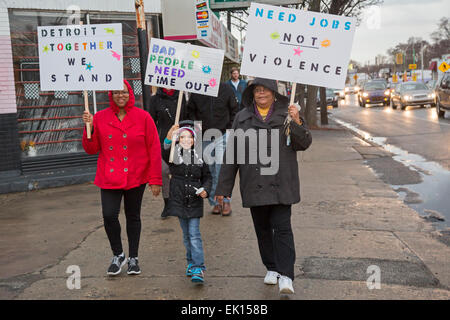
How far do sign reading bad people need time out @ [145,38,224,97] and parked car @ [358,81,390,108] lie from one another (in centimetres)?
3221

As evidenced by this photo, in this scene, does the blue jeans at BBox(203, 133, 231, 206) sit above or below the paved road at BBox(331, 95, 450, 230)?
above

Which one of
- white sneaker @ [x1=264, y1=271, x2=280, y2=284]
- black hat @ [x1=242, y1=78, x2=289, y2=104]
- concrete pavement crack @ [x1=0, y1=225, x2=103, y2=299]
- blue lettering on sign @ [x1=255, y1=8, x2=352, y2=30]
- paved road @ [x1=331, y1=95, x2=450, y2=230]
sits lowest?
paved road @ [x1=331, y1=95, x2=450, y2=230]

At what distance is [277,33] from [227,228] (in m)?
2.64

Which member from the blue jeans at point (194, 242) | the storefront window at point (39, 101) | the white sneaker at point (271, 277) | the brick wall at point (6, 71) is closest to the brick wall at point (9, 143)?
the brick wall at point (6, 71)

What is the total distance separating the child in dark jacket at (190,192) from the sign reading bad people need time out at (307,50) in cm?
85

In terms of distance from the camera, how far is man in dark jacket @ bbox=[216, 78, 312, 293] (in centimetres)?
434

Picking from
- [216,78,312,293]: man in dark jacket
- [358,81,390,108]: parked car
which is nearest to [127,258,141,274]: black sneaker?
[216,78,312,293]: man in dark jacket

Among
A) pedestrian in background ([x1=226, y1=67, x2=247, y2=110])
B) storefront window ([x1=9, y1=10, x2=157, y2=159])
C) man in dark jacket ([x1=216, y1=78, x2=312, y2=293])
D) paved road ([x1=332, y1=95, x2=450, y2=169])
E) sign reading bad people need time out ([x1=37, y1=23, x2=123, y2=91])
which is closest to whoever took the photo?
man in dark jacket ([x1=216, y1=78, x2=312, y2=293])

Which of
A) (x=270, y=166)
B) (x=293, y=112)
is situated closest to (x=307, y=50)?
(x=293, y=112)

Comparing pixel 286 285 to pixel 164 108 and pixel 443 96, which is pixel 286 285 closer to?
pixel 164 108

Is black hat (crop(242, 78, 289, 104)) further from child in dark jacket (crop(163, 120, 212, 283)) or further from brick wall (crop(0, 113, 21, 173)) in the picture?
brick wall (crop(0, 113, 21, 173))

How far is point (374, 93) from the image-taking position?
3609 cm

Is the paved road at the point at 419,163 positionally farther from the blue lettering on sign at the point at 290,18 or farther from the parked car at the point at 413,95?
the parked car at the point at 413,95
